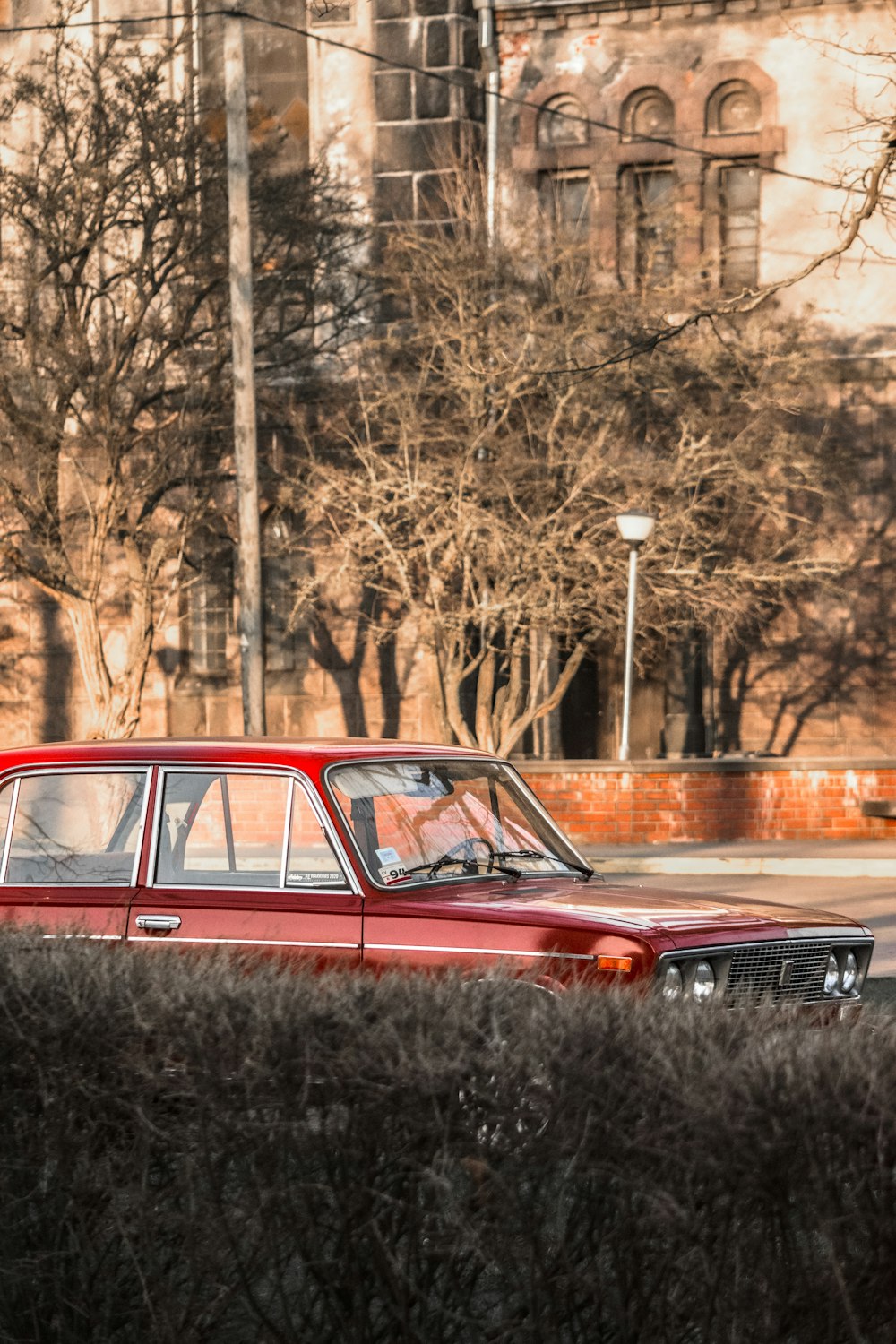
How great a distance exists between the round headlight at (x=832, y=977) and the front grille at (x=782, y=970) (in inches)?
1.5

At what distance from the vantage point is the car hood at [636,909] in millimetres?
6395

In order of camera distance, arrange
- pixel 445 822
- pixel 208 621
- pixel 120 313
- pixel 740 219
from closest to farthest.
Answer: pixel 445 822, pixel 120 313, pixel 740 219, pixel 208 621

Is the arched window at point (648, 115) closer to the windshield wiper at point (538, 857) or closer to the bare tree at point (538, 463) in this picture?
the bare tree at point (538, 463)

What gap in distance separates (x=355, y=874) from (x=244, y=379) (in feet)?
44.7

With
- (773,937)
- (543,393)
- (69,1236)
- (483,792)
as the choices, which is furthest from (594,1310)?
(543,393)

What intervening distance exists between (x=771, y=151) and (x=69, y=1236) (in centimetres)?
2729

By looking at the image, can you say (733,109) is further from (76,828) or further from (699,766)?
(76,828)

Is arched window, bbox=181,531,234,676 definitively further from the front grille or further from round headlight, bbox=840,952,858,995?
the front grille

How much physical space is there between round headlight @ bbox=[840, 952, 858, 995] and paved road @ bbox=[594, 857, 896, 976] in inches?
254

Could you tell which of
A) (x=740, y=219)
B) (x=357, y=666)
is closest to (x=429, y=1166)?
(x=357, y=666)

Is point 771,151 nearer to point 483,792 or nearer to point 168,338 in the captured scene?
point 168,338

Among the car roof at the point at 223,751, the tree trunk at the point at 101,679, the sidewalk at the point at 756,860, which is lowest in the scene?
the sidewalk at the point at 756,860

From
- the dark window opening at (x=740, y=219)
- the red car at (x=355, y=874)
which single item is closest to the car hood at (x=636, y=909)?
the red car at (x=355, y=874)

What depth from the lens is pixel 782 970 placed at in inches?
265
